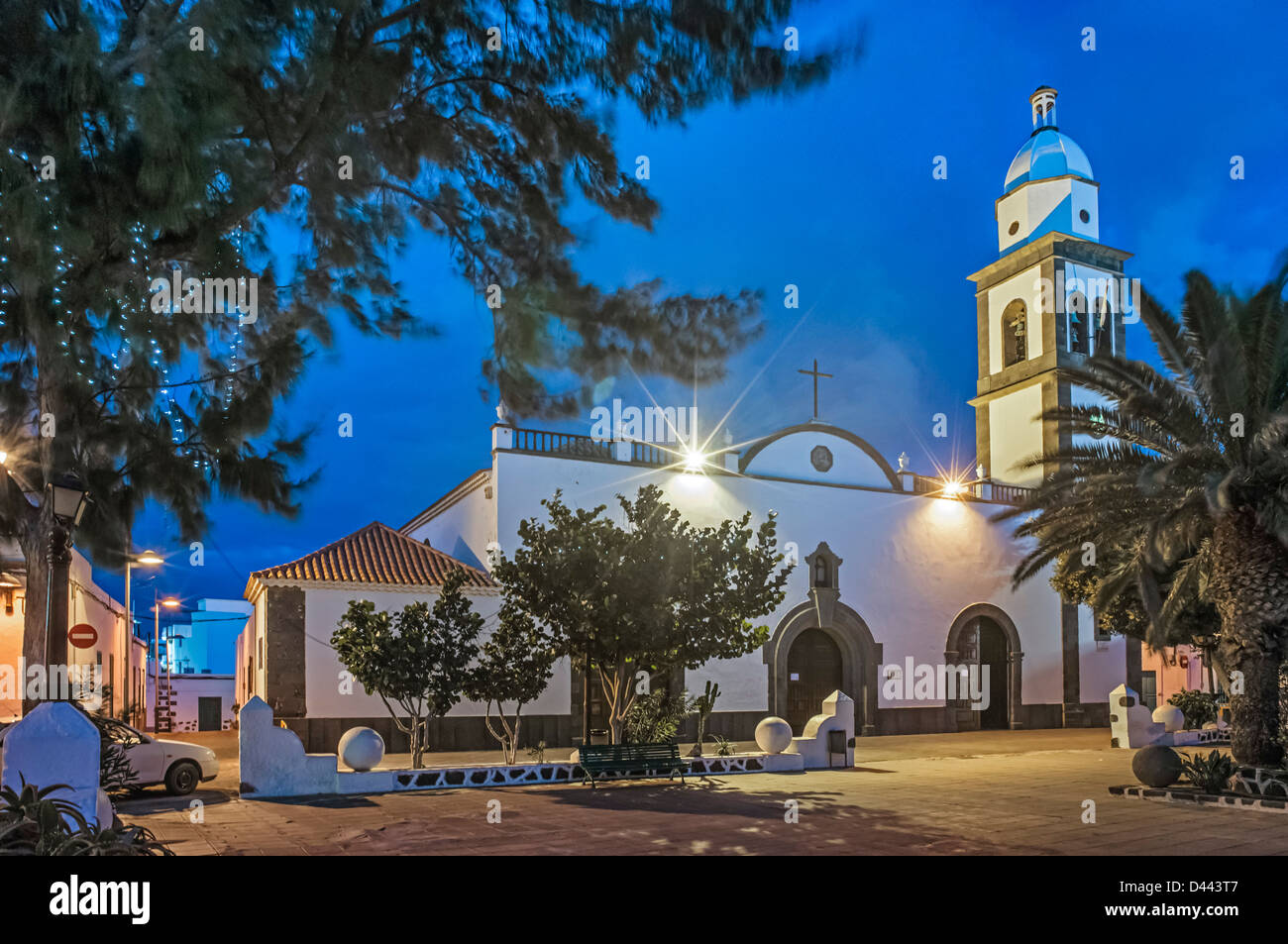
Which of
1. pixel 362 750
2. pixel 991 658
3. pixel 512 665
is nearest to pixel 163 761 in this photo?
pixel 362 750

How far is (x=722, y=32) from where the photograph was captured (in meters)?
8.74

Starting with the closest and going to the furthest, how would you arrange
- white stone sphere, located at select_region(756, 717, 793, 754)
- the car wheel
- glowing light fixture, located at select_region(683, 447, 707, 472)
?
1. the car wheel
2. white stone sphere, located at select_region(756, 717, 793, 754)
3. glowing light fixture, located at select_region(683, 447, 707, 472)

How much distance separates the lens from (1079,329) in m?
29.7

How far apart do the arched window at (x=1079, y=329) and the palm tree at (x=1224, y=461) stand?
15763mm

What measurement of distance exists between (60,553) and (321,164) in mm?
4448

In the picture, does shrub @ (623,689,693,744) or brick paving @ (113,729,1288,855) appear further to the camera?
shrub @ (623,689,693,744)

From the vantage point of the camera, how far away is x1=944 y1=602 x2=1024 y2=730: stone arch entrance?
2745 cm

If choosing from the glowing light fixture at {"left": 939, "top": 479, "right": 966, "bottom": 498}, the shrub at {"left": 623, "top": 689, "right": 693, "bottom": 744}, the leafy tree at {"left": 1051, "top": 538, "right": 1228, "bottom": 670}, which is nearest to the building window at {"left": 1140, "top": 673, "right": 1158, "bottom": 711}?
the leafy tree at {"left": 1051, "top": 538, "right": 1228, "bottom": 670}

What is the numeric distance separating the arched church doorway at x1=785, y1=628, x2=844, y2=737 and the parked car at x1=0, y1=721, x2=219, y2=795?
1427 cm

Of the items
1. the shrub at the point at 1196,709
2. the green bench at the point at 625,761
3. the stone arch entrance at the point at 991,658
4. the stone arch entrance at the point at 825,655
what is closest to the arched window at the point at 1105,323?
the stone arch entrance at the point at 991,658

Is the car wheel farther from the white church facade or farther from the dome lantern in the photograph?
the dome lantern

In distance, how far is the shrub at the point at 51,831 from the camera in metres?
6.48
